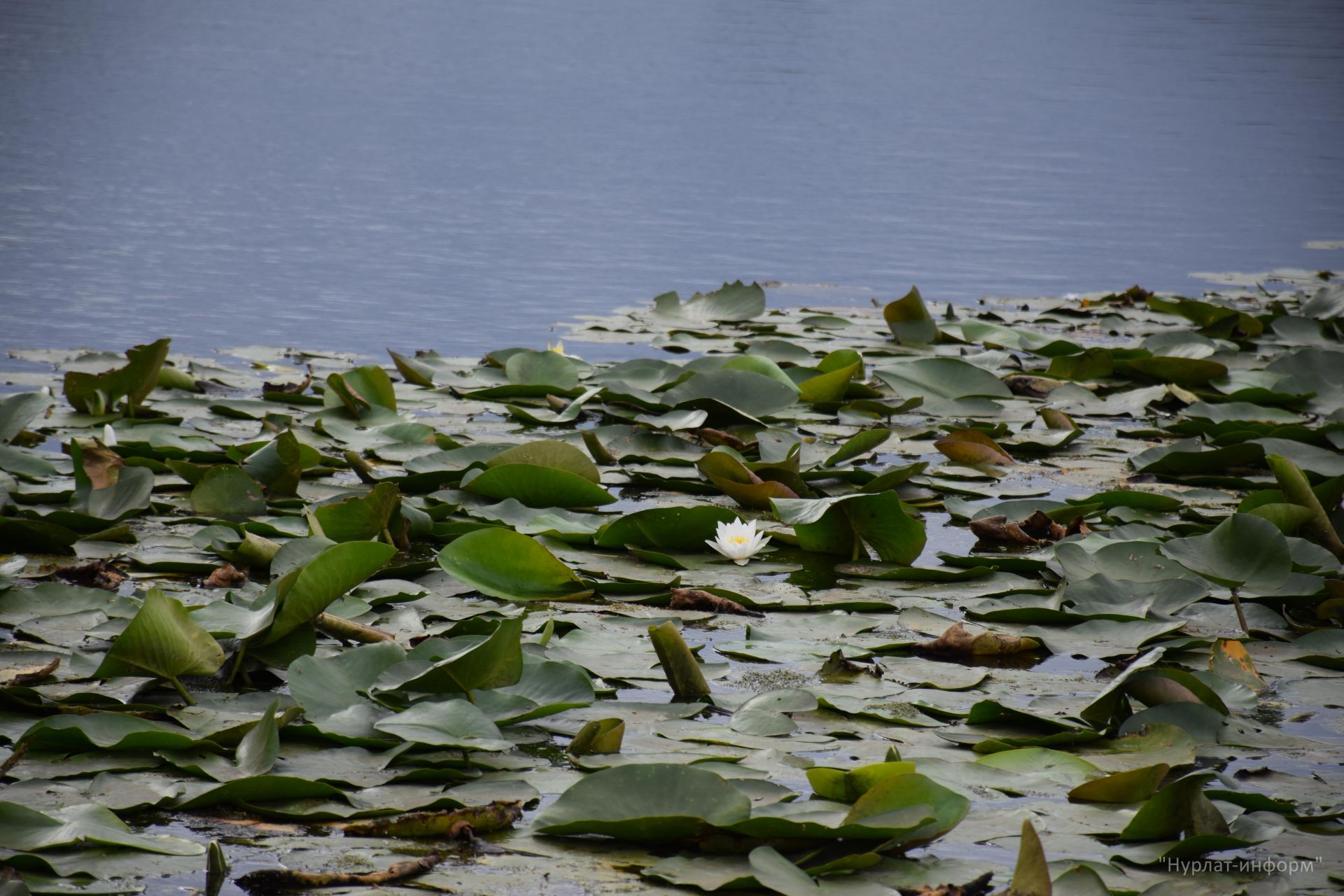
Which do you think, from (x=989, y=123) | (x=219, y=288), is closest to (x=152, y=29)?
(x=989, y=123)

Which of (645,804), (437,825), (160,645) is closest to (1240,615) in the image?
(645,804)

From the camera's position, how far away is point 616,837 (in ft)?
4.56

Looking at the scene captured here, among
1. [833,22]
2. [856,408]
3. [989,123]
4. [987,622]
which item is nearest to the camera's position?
[987,622]

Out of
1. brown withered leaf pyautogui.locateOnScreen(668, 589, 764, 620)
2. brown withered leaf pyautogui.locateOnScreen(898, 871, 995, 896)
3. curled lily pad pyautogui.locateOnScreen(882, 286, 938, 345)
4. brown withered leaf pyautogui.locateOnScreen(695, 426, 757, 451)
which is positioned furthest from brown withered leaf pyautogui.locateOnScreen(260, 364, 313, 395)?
brown withered leaf pyautogui.locateOnScreen(898, 871, 995, 896)

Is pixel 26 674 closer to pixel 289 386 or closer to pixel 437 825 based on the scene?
pixel 437 825

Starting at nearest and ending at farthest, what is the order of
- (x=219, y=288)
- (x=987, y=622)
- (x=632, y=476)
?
(x=987, y=622)
(x=632, y=476)
(x=219, y=288)

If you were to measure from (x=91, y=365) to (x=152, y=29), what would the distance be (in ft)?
54.6

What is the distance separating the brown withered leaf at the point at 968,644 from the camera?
1971 mm

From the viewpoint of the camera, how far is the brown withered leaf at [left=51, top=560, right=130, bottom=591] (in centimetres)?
211

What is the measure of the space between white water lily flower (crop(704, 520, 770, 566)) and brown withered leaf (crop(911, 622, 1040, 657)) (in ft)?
1.47

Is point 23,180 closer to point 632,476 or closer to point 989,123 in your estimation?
point 632,476

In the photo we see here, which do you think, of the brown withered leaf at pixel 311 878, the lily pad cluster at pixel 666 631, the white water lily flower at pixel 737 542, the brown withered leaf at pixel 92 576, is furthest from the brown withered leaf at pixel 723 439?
the brown withered leaf at pixel 311 878

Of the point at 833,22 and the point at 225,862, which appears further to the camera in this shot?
the point at 833,22

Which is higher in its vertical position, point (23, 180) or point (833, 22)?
point (833, 22)
